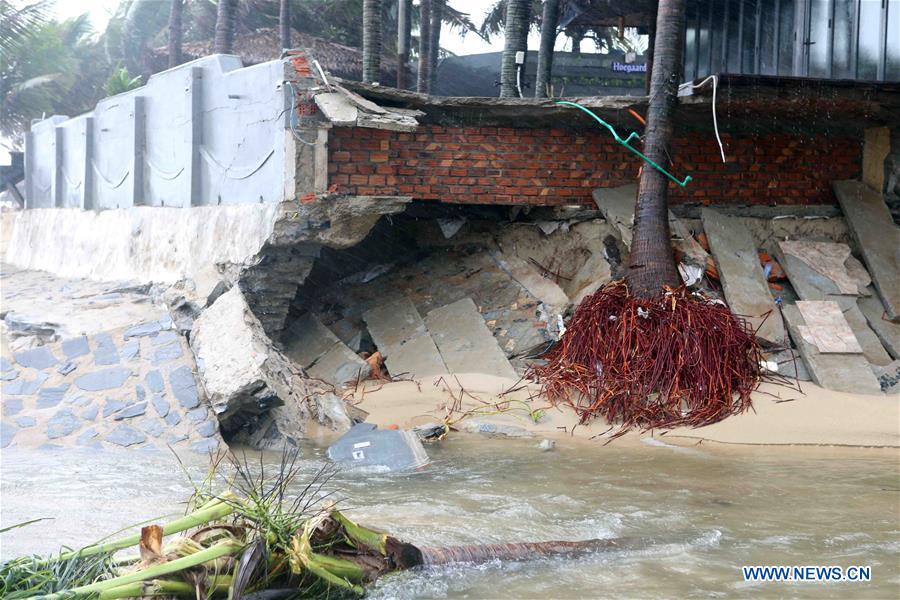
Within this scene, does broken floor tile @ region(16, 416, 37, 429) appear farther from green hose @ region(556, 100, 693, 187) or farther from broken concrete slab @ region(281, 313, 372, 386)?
green hose @ region(556, 100, 693, 187)

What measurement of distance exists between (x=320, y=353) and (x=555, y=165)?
3.37m

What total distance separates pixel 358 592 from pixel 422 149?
6.54m

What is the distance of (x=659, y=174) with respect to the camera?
884 cm

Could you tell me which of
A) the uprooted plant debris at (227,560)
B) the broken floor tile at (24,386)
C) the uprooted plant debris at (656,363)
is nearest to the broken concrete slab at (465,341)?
the uprooted plant debris at (656,363)

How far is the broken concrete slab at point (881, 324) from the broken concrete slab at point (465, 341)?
3.80 m

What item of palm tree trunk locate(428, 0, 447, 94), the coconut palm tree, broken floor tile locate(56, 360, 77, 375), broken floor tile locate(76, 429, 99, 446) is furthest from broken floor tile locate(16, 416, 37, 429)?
palm tree trunk locate(428, 0, 447, 94)

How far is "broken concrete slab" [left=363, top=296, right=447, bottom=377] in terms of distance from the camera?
9469mm

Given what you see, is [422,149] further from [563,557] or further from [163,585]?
[163,585]

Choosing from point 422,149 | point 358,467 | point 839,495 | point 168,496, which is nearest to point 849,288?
point 839,495

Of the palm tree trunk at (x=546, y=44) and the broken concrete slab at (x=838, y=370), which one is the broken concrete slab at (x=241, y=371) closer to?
the broken concrete slab at (x=838, y=370)

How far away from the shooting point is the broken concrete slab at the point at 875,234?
31.6 feet

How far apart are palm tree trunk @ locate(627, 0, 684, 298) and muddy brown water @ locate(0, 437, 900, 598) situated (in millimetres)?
1961

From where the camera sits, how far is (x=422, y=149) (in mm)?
9734

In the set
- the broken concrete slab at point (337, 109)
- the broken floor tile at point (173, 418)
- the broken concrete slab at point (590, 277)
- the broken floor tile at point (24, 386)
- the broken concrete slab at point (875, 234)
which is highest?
the broken concrete slab at point (337, 109)
